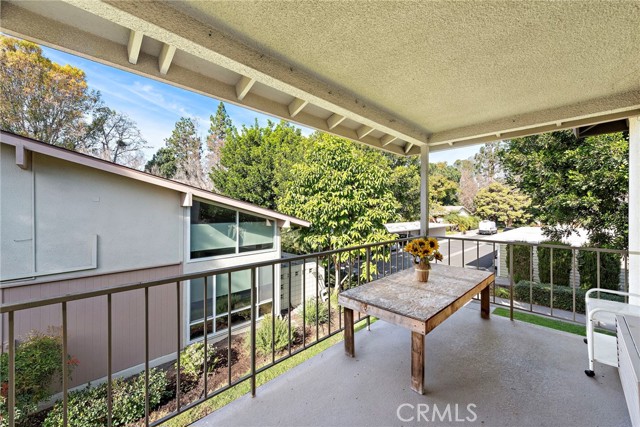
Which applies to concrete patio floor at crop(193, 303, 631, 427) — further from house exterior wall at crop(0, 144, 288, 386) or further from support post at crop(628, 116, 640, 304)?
house exterior wall at crop(0, 144, 288, 386)

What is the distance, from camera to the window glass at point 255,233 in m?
6.87

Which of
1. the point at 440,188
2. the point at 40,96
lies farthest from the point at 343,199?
the point at 440,188

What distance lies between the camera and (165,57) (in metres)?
1.81

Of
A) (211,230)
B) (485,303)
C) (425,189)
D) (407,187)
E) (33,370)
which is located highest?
(407,187)

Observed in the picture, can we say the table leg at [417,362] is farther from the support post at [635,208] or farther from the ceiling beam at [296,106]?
the support post at [635,208]

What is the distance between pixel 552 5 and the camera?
1396 millimetres

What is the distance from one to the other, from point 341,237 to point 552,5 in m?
5.92

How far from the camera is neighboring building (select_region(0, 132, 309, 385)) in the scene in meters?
4.21

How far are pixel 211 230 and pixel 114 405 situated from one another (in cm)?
357

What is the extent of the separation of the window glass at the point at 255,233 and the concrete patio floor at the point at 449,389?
5049mm

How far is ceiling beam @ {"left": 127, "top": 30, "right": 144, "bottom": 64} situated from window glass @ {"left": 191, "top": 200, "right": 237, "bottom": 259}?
183 inches

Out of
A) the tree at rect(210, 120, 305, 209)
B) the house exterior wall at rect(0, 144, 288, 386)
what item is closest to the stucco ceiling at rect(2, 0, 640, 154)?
the house exterior wall at rect(0, 144, 288, 386)

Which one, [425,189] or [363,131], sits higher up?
[363,131]

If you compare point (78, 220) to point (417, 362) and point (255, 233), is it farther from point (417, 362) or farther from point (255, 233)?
point (417, 362)
